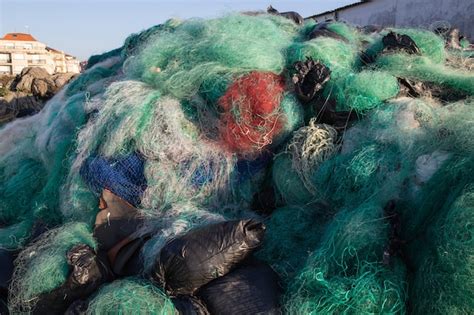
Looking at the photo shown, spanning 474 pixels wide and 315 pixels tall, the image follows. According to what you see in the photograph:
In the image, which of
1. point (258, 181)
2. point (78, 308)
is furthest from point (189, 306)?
point (258, 181)

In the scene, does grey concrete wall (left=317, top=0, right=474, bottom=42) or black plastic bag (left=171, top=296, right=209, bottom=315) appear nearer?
black plastic bag (left=171, top=296, right=209, bottom=315)

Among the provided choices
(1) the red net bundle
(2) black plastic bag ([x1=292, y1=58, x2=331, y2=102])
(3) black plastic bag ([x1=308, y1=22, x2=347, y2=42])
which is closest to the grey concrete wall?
(3) black plastic bag ([x1=308, y1=22, x2=347, y2=42])

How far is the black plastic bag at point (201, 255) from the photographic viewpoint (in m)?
2.12

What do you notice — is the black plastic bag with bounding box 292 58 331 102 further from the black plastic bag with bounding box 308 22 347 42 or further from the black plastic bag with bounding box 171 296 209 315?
the black plastic bag with bounding box 171 296 209 315

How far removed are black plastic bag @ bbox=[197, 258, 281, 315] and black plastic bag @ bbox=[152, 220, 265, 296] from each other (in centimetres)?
5

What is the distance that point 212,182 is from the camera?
2732 millimetres

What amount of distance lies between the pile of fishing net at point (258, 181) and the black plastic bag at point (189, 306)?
0.04ft

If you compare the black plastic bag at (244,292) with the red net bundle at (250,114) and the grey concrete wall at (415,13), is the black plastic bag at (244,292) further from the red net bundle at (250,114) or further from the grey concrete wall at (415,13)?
the grey concrete wall at (415,13)

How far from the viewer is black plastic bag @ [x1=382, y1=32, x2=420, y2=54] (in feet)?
10.3

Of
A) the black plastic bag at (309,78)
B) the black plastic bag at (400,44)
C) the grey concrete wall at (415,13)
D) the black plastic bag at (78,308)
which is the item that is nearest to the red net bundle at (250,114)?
the black plastic bag at (309,78)

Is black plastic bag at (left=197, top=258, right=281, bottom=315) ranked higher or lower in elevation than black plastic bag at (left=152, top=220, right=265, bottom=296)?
lower

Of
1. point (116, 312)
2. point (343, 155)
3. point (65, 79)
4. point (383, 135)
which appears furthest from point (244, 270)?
point (65, 79)

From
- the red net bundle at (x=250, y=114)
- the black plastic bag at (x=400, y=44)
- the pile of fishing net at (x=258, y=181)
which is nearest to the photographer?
the pile of fishing net at (x=258, y=181)

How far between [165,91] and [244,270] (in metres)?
1.28
